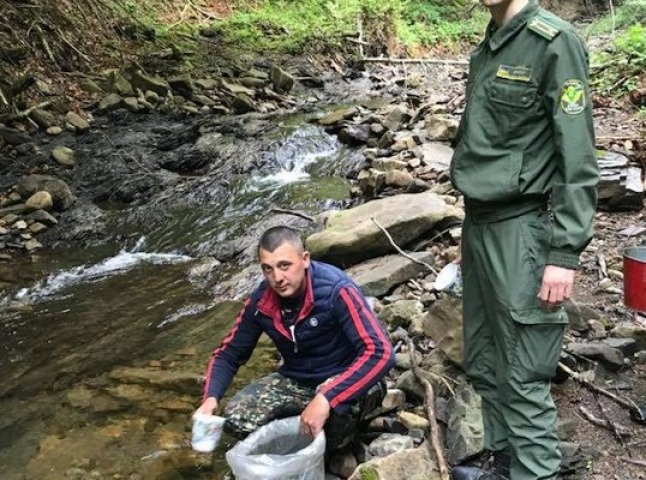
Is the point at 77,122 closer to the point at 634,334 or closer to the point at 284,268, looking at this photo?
the point at 284,268

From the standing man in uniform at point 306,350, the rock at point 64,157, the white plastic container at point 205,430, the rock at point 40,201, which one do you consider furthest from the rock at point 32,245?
the white plastic container at point 205,430

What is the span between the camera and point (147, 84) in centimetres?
1205

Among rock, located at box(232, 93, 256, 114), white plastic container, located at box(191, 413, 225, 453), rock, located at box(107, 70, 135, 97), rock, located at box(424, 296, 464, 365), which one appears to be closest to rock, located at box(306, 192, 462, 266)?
rock, located at box(424, 296, 464, 365)

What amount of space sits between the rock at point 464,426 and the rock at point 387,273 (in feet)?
6.23

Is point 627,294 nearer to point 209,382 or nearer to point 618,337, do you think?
point 618,337

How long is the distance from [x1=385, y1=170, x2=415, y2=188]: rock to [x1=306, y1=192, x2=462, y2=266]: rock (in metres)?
1.54

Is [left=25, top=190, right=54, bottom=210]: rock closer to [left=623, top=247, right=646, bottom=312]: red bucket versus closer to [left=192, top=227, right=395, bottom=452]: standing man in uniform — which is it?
[left=192, top=227, right=395, bottom=452]: standing man in uniform

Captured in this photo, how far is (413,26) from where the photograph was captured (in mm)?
22703

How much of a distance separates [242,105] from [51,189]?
15.6 feet

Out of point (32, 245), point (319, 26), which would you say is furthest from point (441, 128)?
point (319, 26)

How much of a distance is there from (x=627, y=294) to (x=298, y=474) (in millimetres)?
1804

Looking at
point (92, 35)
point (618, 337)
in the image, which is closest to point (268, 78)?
point (92, 35)

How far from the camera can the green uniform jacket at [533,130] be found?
7.07ft

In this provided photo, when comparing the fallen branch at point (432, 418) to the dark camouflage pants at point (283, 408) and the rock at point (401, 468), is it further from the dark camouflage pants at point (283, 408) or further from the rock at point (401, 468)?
the dark camouflage pants at point (283, 408)
